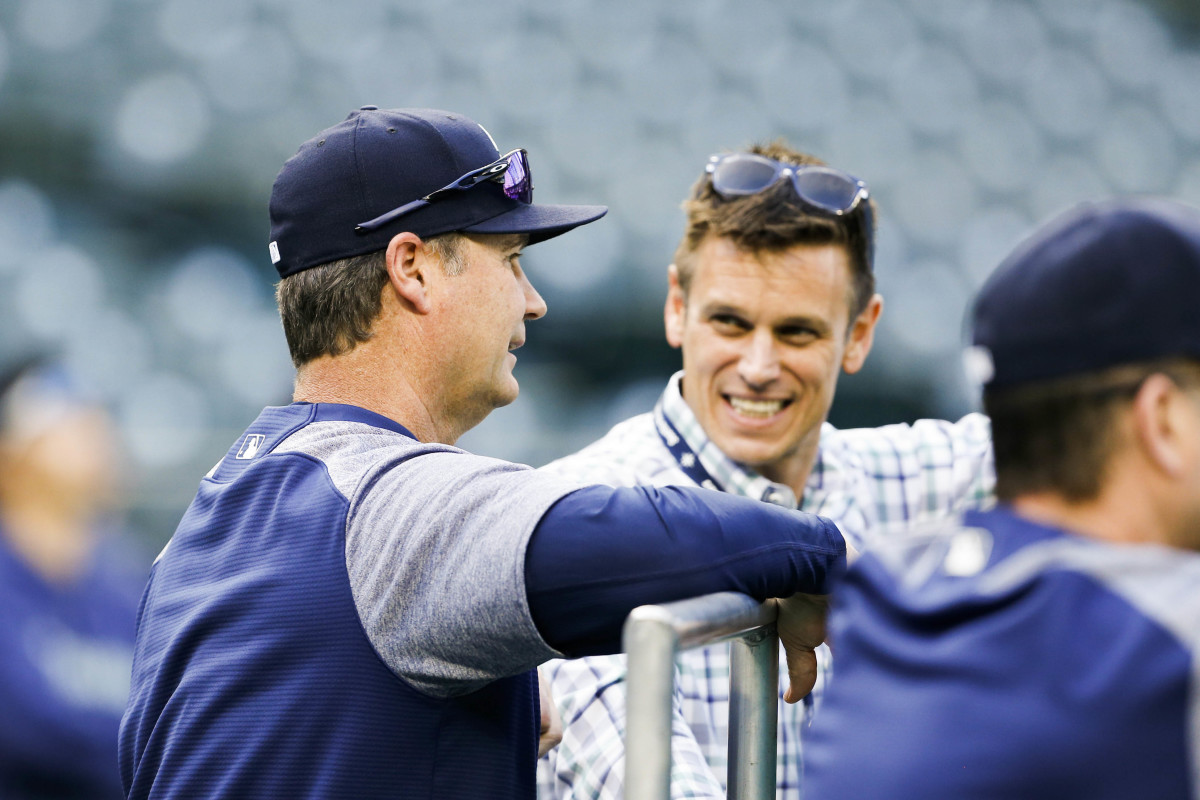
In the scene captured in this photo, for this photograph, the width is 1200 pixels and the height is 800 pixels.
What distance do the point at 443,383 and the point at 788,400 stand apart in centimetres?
96

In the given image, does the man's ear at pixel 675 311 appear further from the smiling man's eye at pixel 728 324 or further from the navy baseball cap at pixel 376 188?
the navy baseball cap at pixel 376 188

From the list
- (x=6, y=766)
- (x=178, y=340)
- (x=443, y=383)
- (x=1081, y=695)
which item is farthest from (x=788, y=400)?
(x=178, y=340)

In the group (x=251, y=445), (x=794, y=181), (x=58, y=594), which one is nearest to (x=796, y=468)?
(x=794, y=181)

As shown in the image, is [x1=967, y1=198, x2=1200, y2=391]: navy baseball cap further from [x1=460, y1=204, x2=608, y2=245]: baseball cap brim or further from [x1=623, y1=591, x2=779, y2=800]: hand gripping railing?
[x1=460, y1=204, x2=608, y2=245]: baseball cap brim

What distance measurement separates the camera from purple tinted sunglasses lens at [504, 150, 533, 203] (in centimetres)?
141

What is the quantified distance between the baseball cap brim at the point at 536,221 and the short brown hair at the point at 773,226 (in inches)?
27.6

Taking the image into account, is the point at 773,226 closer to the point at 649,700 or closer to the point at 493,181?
the point at 493,181

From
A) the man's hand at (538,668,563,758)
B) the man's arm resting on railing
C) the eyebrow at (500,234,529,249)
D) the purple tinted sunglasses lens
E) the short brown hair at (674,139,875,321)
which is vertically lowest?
the man's hand at (538,668,563,758)

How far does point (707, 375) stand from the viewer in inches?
84.4

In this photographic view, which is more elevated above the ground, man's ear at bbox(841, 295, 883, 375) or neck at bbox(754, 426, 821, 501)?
man's ear at bbox(841, 295, 883, 375)

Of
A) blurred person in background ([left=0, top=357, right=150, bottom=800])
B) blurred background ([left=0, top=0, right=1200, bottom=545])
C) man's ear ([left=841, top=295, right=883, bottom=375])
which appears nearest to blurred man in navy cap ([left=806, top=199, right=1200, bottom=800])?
man's ear ([left=841, top=295, right=883, bottom=375])

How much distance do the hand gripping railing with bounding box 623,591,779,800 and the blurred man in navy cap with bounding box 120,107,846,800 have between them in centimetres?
5

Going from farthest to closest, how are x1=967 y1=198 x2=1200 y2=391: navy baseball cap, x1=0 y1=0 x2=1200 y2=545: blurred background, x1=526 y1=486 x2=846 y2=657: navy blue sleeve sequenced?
x1=0 y1=0 x2=1200 y2=545: blurred background < x1=526 y1=486 x2=846 y2=657: navy blue sleeve < x1=967 y1=198 x2=1200 y2=391: navy baseball cap

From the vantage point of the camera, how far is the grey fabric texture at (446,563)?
100 cm
